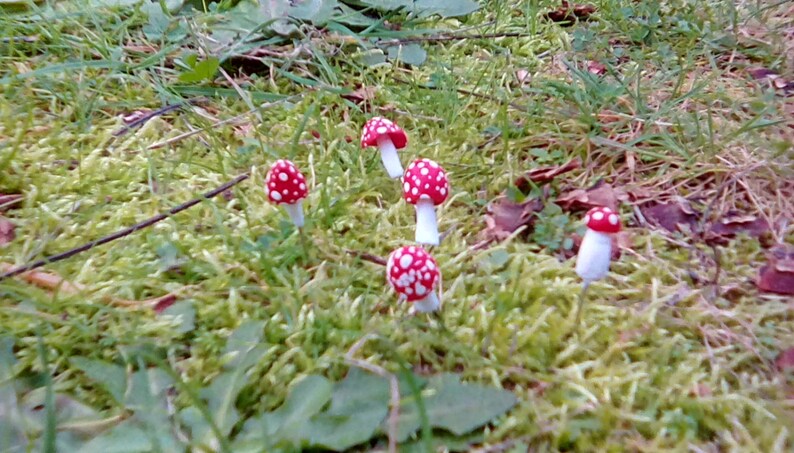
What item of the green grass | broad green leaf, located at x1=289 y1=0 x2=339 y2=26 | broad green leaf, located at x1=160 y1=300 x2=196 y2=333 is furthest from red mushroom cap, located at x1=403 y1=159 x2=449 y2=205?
broad green leaf, located at x1=289 y1=0 x2=339 y2=26

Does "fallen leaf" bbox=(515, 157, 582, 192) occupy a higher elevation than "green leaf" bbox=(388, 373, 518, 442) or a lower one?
higher

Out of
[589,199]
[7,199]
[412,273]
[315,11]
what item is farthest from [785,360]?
[315,11]

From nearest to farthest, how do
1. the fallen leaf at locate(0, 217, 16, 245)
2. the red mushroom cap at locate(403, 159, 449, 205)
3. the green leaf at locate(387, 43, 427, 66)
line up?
the red mushroom cap at locate(403, 159, 449, 205) < the fallen leaf at locate(0, 217, 16, 245) < the green leaf at locate(387, 43, 427, 66)

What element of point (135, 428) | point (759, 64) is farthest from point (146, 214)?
point (759, 64)

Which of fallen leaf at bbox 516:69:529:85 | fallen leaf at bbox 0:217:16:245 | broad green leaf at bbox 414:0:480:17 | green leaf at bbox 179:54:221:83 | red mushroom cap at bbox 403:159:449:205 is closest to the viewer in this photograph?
red mushroom cap at bbox 403:159:449:205

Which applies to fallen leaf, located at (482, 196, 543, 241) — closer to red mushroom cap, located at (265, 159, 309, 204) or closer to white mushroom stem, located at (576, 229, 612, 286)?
white mushroom stem, located at (576, 229, 612, 286)

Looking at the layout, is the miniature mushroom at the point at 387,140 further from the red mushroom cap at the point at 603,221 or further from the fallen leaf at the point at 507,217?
the red mushroom cap at the point at 603,221

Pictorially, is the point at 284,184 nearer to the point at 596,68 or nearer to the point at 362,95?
the point at 362,95

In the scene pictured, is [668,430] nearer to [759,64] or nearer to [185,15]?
[759,64]
